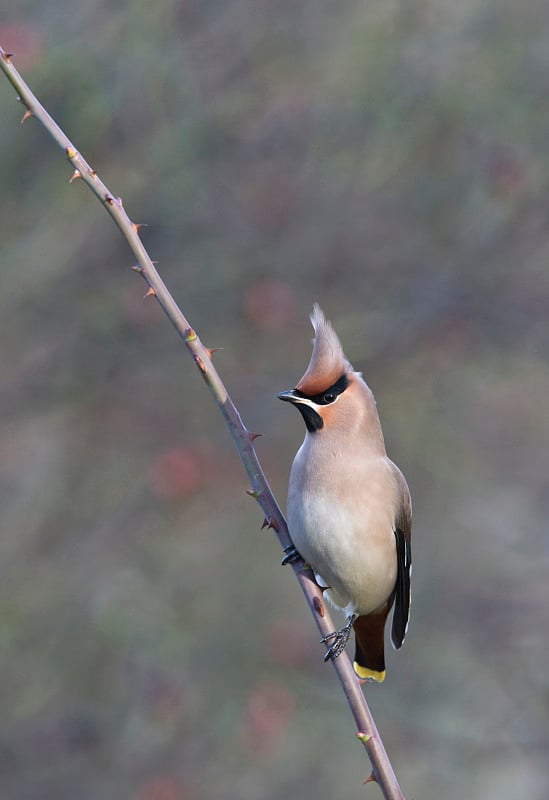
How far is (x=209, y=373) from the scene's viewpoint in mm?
2521

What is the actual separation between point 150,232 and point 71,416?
1252 millimetres


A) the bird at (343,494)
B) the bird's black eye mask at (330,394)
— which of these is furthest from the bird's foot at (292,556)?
the bird's black eye mask at (330,394)

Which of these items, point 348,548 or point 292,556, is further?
point 348,548

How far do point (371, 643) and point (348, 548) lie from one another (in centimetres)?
74

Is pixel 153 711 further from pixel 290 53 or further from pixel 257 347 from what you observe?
pixel 290 53

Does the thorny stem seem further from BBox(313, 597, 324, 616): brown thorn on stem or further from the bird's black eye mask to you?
the bird's black eye mask

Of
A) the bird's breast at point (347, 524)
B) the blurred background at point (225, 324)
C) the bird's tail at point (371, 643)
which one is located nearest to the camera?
the bird's breast at point (347, 524)

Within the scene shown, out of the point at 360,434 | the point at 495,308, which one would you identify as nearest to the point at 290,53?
the point at 495,308

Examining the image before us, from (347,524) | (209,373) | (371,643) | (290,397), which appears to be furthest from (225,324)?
(209,373)

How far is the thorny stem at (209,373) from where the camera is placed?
2312mm

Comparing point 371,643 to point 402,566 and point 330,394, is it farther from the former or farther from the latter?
point 330,394

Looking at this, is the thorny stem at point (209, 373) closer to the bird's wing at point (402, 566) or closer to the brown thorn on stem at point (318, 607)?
the brown thorn on stem at point (318, 607)

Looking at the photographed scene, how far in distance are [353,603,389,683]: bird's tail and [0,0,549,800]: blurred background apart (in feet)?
9.39

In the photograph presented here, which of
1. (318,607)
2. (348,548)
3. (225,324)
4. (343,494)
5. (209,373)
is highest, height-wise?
(225,324)
